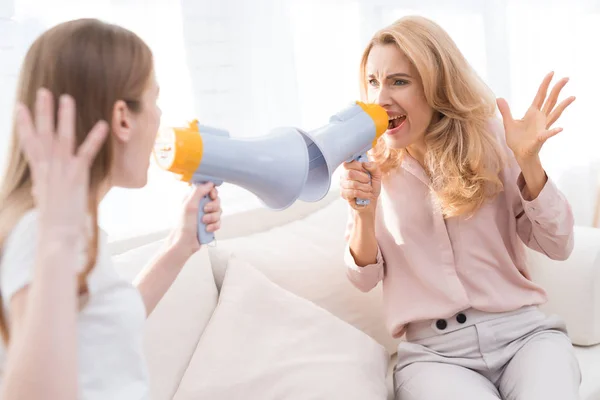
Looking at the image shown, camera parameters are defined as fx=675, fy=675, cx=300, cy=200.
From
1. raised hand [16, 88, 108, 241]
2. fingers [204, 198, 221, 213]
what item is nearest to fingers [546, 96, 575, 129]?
fingers [204, 198, 221, 213]

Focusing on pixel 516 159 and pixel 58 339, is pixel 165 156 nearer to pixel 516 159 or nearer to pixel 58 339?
pixel 58 339

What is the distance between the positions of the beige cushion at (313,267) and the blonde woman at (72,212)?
0.60 meters

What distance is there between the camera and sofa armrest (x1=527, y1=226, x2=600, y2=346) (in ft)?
5.86

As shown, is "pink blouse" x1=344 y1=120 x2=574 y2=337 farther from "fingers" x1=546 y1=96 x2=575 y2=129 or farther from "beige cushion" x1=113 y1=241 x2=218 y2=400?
"beige cushion" x1=113 y1=241 x2=218 y2=400

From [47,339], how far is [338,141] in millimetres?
709

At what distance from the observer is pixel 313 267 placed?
5.51 feet

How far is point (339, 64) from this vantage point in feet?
7.75

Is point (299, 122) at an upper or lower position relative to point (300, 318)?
upper

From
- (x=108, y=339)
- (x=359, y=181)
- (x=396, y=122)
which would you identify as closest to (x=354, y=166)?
(x=359, y=181)

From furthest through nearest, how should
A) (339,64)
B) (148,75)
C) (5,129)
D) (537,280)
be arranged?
(339,64) → (537,280) → (5,129) → (148,75)

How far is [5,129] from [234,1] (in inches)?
32.1

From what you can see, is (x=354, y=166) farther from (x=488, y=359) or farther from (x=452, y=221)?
(x=488, y=359)

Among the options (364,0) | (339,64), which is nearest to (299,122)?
(339,64)

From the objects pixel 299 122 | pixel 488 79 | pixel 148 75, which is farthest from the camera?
pixel 488 79
